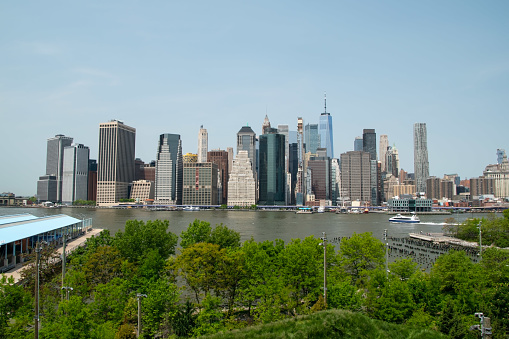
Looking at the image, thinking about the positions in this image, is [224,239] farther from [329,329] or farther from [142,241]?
[329,329]

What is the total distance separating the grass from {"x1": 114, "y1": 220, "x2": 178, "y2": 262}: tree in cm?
2147

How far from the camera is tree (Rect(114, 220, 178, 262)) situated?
131 feet

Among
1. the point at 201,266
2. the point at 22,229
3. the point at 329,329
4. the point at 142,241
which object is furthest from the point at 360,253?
the point at 22,229

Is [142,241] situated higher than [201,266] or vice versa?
[142,241]

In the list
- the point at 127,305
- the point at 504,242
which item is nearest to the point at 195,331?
the point at 127,305

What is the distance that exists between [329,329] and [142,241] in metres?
28.0

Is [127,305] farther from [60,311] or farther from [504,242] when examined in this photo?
[504,242]

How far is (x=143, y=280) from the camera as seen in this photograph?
32.1 m

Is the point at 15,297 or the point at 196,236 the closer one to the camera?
the point at 15,297

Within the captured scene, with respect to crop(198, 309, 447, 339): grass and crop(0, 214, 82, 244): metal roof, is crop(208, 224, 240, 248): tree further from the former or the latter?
crop(198, 309, 447, 339): grass

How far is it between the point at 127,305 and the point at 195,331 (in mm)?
5844

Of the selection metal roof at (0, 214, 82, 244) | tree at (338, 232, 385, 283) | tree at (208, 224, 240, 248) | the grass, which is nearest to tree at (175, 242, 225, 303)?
tree at (208, 224, 240, 248)

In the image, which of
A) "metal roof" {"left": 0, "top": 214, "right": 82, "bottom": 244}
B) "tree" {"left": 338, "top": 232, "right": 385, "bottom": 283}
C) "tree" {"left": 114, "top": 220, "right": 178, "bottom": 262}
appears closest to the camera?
"tree" {"left": 338, "top": 232, "right": 385, "bottom": 283}

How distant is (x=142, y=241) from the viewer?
4234 cm
